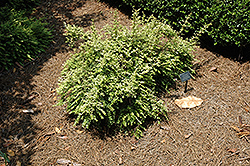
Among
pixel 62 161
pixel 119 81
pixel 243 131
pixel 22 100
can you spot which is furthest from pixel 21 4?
pixel 243 131

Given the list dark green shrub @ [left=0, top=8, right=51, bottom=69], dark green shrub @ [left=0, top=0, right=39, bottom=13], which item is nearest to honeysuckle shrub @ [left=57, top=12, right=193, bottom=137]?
dark green shrub @ [left=0, top=8, right=51, bottom=69]

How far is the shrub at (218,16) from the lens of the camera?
421 cm

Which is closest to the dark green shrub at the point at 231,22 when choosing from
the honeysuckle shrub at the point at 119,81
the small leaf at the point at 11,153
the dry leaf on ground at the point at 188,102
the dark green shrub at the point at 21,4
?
the honeysuckle shrub at the point at 119,81

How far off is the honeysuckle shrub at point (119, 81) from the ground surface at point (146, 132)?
258mm

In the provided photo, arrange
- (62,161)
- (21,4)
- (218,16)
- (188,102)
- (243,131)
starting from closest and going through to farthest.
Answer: (62,161) < (243,131) < (188,102) < (218,16) < (21,4)

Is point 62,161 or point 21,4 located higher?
point 21,4

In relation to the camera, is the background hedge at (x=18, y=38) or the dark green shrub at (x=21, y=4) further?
the dark green shrub at (x=21, y=4)

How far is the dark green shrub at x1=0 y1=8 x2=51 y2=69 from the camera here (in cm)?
461

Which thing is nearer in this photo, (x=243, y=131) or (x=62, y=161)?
(x=62, y=161)

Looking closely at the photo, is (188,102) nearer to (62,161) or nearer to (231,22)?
(231,22)

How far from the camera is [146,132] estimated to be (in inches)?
140

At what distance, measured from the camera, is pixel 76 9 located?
6465mm

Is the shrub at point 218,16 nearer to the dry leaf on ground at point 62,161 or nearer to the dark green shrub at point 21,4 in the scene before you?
the dry leaf on ground at point 62,161

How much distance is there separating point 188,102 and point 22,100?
10.2 ft
